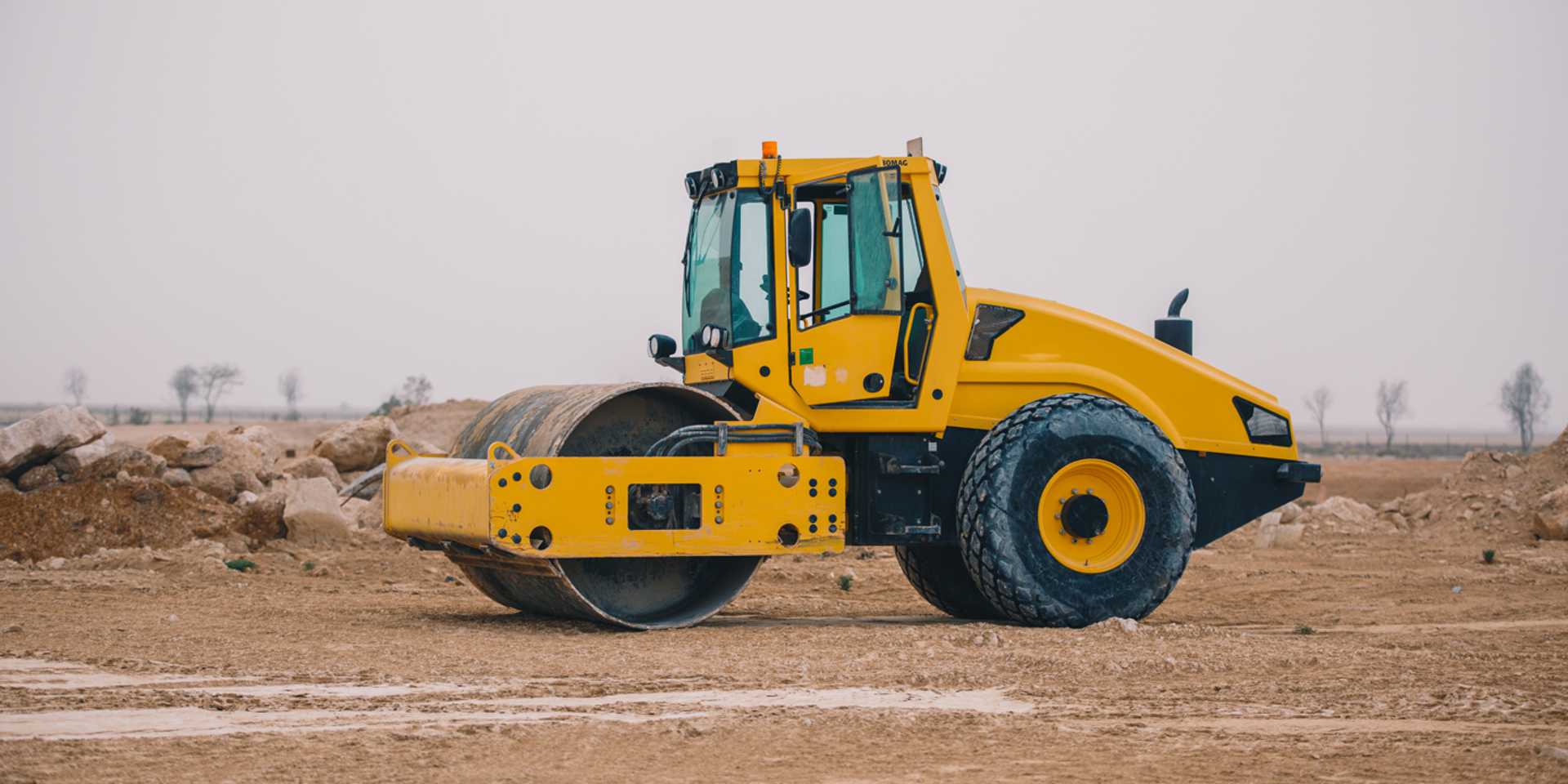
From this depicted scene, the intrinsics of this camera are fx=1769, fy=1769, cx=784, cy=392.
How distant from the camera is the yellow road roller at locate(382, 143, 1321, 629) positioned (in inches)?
447

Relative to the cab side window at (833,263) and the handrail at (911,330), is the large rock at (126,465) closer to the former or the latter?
the cab side window at (833,263)

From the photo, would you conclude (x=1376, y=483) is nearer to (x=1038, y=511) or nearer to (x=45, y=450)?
(x=45, y=450)

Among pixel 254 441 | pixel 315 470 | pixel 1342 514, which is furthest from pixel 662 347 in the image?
pixel 1342 514

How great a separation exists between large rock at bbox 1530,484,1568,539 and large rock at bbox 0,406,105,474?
17117 millimetres

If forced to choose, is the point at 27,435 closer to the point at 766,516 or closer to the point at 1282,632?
the point at 766,516

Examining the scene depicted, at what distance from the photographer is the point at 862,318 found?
1184cm

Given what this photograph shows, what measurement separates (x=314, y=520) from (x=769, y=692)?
10.9 m

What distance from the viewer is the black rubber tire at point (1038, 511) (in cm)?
1158

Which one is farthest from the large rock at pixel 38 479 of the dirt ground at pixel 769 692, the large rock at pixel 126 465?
the dirt ground at pixel 769 692

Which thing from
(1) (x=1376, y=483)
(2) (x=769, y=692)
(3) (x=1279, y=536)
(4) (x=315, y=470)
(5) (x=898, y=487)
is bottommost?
(2) (x=769, y=692)

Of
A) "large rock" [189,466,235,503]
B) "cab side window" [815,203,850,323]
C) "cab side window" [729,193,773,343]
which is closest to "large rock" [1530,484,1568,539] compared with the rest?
"cab side window" [815,203,850,323]

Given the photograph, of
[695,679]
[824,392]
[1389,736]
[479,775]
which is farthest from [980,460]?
[479,775]

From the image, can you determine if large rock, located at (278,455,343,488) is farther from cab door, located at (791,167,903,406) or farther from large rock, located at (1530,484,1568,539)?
large rock, located at (1530,484,1568,539)

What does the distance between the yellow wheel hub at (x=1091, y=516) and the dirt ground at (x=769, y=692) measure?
1.95ft
